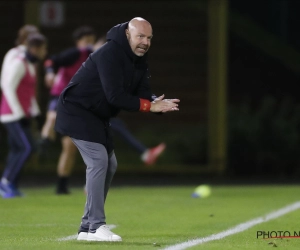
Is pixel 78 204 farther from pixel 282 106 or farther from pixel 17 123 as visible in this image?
pixel 282 106

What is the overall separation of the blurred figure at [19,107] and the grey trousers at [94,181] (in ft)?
16.8

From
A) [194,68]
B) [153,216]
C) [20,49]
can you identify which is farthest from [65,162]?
[194,68]

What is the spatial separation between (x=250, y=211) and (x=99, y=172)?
3.57 m

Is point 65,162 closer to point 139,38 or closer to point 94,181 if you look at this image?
point 94,181

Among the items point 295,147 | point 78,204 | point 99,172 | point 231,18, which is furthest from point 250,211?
point 231,18

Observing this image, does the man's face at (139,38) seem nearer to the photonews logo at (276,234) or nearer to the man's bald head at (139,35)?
the man's bald head at (139,35)

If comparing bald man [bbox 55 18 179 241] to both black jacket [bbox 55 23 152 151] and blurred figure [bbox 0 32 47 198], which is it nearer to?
black jacket [bbox 55 23 152 151]

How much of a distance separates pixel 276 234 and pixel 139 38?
2138 millimetres

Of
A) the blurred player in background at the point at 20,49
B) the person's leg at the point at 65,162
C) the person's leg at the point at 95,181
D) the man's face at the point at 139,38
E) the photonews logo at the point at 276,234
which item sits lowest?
the person's leg at the point at 65,162

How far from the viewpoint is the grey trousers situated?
8.74 m

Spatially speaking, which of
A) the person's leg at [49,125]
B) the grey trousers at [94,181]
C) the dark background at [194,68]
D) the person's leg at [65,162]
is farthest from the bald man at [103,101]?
the dark background at [194,68]

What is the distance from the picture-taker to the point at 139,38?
28.2 feet

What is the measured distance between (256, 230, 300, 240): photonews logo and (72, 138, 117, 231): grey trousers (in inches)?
55.3

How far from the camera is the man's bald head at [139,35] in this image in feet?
28.2
